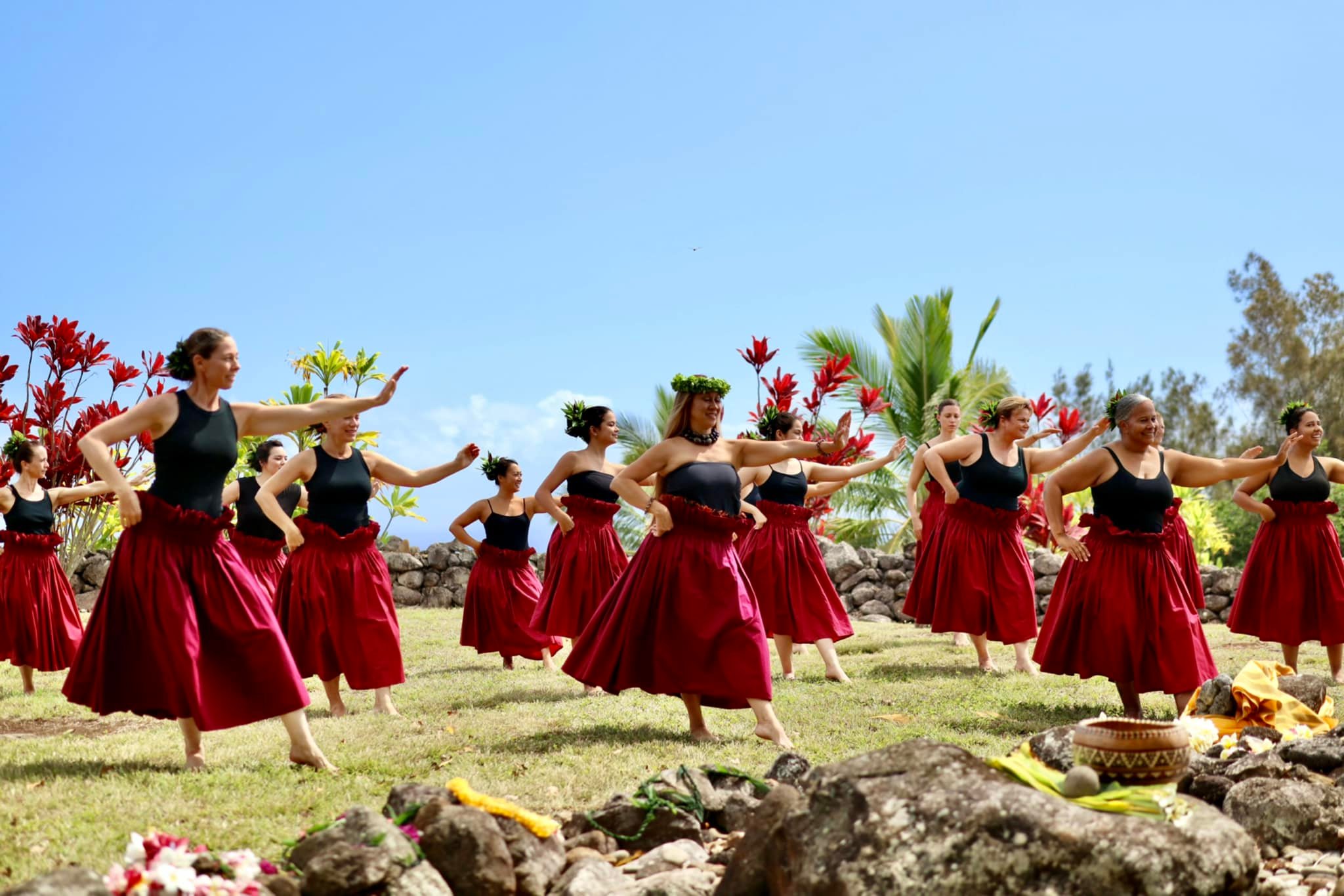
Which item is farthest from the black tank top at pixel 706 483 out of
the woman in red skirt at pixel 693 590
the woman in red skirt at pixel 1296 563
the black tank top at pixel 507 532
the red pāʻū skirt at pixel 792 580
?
the woman in red skirt at pixel 1296 563

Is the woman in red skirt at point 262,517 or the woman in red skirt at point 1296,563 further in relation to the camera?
the woman in red skirt at point 262,517

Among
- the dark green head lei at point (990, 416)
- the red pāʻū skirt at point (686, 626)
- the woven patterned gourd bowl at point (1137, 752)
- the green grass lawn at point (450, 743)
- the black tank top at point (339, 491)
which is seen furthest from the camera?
the dark green head lei at point (990, 416)

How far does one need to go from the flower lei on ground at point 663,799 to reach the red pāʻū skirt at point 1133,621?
126 inches

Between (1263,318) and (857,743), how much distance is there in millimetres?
36565

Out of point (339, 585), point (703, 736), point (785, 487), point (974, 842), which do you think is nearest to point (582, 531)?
point (785, 487)

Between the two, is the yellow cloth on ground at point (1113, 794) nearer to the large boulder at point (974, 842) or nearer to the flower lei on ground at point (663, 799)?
the large boulder at point (974, 842)

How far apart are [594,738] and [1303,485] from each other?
6.07 meters

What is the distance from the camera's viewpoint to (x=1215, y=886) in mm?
3586

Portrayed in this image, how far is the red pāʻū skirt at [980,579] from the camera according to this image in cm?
982

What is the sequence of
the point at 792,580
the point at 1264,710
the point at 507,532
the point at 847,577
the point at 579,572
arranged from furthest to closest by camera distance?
the point at 847,577 < the point at 507,532 < the point at 579,572 < the point at 792,580 < the point at 1264,710

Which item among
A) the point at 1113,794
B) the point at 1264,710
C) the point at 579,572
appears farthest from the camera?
the point at 579,572

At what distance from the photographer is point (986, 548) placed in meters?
10.0

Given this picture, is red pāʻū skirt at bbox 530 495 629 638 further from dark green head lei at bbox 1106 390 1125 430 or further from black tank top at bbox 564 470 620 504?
dark green head lei at bbox 1106 390 1125 430

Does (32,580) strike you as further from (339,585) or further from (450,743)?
(450,743)
